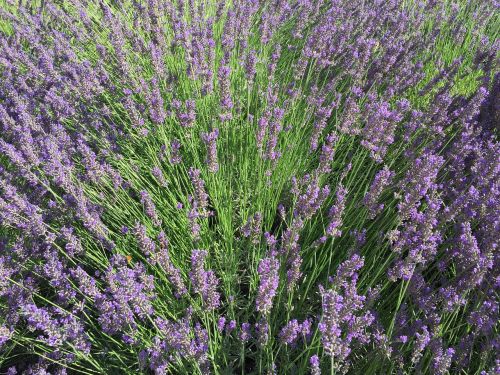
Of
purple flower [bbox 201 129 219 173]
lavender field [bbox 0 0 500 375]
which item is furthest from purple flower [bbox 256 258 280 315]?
purple flower [bbox 201 129 219 173]

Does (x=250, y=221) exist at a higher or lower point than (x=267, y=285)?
lower

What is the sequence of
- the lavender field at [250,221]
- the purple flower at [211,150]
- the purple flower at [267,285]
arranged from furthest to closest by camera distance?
the purple flower at [211,150] < the lavender field at [250,221] < the purple flower at [267,285]

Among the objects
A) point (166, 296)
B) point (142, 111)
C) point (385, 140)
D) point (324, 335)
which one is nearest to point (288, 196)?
point (385, 140)

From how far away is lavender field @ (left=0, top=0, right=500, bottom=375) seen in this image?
138cm

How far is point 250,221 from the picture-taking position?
1.76 m

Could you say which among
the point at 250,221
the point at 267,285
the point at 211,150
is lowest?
the point at 250,221

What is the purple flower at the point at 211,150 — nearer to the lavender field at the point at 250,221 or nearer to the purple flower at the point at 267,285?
the lavender field at the point at 250,221

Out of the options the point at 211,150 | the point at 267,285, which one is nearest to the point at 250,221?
the point at 211,150

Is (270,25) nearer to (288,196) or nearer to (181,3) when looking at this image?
(181,3)

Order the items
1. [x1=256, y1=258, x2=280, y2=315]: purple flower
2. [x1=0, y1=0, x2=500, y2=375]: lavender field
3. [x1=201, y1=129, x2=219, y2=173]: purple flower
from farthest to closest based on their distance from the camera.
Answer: [x1=201, y1=129, x2=219, y2=173]: purple flower → [x1=0, y1=0, x2=500, y2=375]: lavender field → [x1=256, y1=258, x2=280, y2=315]: purple flower

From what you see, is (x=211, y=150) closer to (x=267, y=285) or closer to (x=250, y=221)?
(x=250, y=221)

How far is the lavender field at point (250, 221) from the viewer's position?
1.38 m

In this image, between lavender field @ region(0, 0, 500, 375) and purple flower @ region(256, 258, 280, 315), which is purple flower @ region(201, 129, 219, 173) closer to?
lavender field @ region(0, 0, 500, 375)

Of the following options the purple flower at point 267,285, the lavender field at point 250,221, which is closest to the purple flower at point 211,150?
the lavender field at point 250,221
